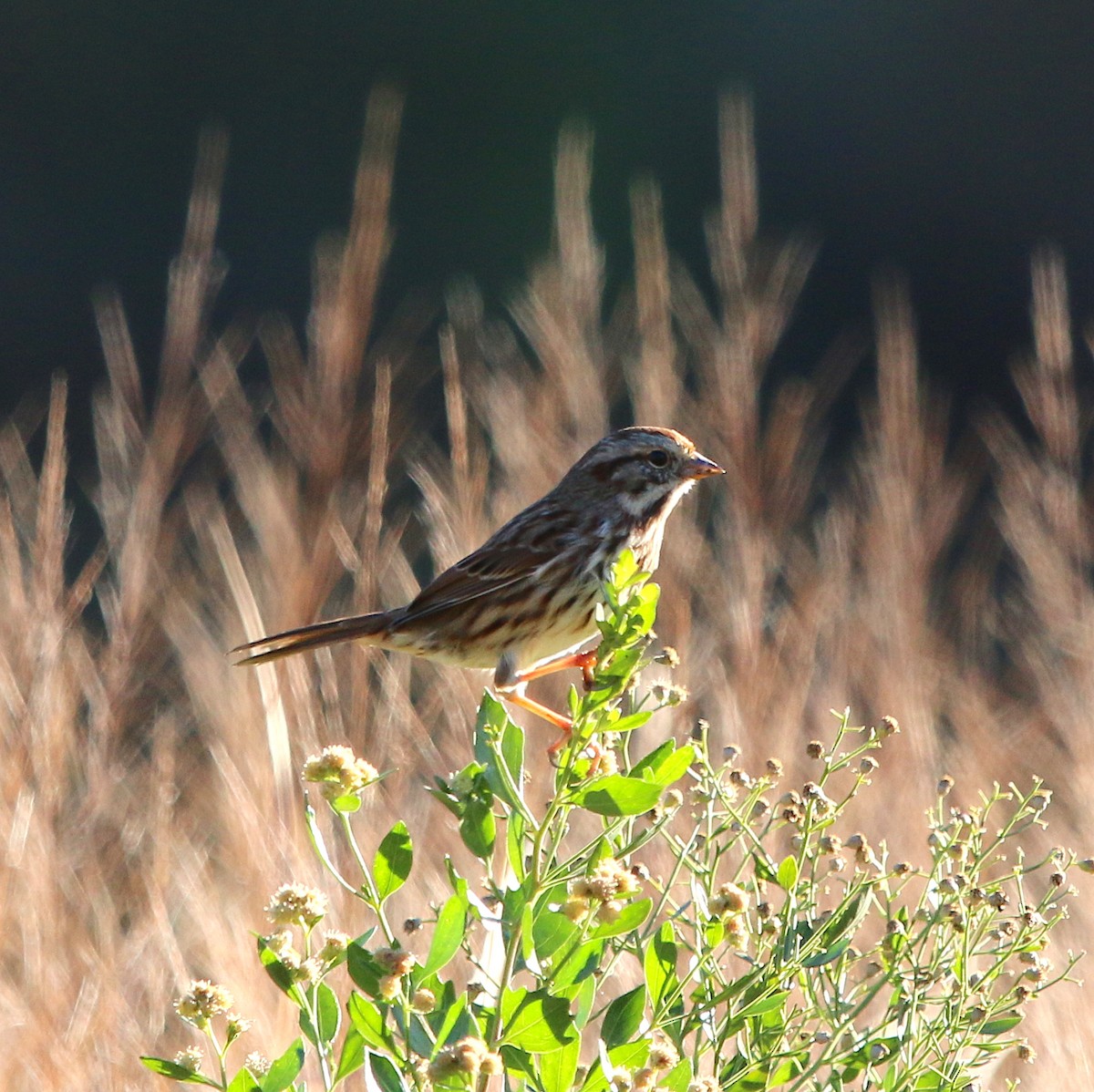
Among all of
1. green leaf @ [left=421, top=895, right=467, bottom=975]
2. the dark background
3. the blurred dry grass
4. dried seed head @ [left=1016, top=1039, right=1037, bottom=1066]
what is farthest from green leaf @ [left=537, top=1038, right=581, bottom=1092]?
the dark background

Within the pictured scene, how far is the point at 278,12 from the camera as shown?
14.7m

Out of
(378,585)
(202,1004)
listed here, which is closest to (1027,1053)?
(202,1004)

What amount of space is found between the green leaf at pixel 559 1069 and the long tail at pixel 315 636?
3.78 feet

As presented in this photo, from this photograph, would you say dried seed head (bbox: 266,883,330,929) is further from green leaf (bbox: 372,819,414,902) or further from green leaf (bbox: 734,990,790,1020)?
green leaf (bbox: 734,990,790,1020)

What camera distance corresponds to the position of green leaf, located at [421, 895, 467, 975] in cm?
129

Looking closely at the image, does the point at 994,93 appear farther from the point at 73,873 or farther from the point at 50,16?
the point at 73,873

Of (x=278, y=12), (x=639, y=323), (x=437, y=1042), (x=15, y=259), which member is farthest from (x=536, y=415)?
(x=278, y=12)

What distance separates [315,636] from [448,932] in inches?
51.1

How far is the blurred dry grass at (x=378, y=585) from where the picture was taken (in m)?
2.71

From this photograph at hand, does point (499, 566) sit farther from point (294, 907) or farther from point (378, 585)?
point (294, 907)

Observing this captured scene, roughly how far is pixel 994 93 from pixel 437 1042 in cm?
1389

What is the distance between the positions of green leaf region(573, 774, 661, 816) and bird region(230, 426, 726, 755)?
4.05 feet

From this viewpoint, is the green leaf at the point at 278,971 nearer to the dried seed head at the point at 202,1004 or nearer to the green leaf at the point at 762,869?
the dried seed head at the point at 202,1004

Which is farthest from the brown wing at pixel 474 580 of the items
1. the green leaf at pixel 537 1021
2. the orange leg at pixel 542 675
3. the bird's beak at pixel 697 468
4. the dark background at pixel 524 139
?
the dark background at pixel 524 139
